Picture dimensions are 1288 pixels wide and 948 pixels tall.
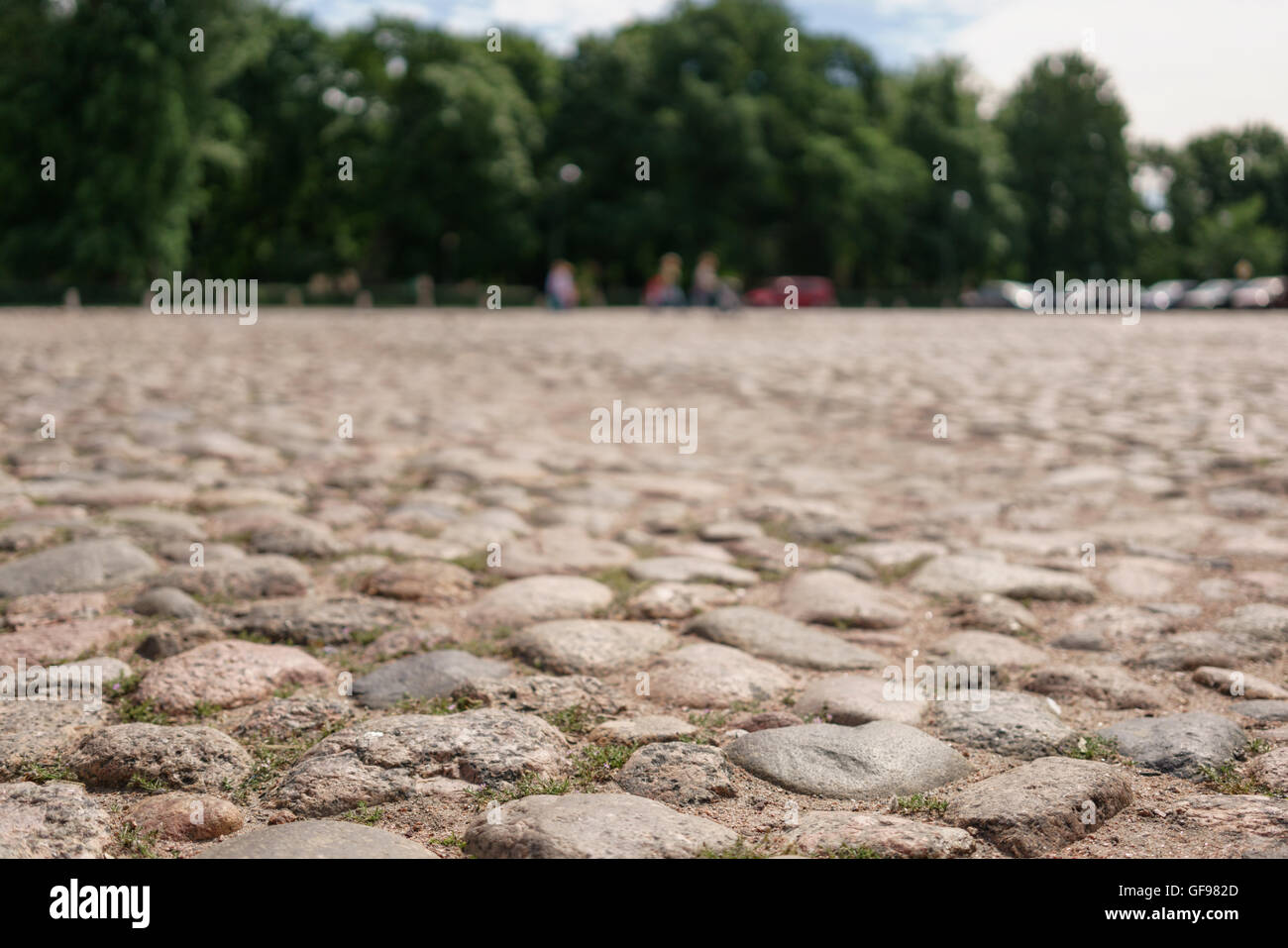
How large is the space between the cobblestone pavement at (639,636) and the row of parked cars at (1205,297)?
33.2 meters

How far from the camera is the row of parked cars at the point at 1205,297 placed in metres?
36.7

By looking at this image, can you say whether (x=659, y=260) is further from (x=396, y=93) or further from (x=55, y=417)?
(x=55, y=417)

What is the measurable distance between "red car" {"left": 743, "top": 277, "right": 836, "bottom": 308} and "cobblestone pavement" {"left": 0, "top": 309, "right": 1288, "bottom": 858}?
35870 millimetres

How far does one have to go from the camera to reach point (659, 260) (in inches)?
1902

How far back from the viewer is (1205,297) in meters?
41.5

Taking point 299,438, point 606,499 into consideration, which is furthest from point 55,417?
point 606,499

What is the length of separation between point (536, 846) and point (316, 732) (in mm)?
743
